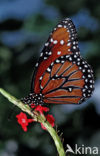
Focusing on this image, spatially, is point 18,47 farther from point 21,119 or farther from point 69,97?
point 21,119

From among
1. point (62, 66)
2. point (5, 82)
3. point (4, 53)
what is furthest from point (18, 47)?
point (62, 66)

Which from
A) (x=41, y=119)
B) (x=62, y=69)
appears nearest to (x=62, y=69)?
(x=62, y=69)

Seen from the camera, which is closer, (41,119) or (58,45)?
(41,119)

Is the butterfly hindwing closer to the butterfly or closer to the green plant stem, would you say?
the butterfly

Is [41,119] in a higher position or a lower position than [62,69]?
lower

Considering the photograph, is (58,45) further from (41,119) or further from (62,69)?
(41,119)

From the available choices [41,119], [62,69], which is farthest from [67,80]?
[41,119]

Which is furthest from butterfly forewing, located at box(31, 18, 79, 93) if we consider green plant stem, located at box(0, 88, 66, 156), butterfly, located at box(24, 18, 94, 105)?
green plant stem, located at box(0, 88, 66, 156)

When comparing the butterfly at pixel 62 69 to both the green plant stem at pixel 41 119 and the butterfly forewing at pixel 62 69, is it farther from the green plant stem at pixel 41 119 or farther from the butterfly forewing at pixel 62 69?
the green plant stem at pixel 41 119

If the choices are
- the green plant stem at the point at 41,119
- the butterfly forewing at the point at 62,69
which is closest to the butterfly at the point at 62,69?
the butterfly forewing at the point at 62,69
